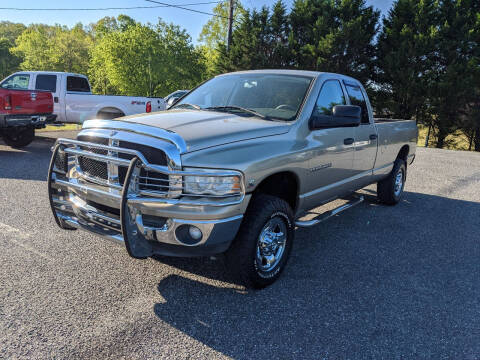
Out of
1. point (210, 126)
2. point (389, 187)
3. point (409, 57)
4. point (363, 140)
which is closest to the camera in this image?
point (210, 126)

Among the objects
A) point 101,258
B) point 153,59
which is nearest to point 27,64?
point 153,59

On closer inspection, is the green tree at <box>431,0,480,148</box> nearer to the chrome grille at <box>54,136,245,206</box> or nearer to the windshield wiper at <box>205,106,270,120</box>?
the windshield wiper at <box>205,106,270,120</box>

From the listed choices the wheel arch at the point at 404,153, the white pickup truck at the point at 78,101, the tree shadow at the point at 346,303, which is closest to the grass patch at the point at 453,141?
the white pickup truck at the point at 78,101

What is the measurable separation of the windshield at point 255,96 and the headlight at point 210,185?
3.79 feet

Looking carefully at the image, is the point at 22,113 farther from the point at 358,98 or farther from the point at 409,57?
the point at 409,57

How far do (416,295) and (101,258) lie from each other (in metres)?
2.93

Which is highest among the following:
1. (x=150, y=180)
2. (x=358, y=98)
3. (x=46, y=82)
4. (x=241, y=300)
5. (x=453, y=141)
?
(x=46, y=82)

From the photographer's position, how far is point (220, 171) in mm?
2805

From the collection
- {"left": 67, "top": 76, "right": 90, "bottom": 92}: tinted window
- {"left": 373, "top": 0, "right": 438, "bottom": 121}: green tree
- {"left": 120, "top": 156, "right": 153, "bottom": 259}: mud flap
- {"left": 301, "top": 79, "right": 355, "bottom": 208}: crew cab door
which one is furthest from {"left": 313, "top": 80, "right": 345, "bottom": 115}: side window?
{"left": 373, "top": 0, "right": 438, "bottom": 121}: green tree

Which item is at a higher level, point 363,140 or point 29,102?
point 29,102

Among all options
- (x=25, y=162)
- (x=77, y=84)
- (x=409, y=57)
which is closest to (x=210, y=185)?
(x=25, y=162)

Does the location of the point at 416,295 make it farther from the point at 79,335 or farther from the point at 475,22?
the point at 475,22

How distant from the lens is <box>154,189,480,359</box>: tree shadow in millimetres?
2631

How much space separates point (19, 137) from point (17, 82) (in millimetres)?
2383
